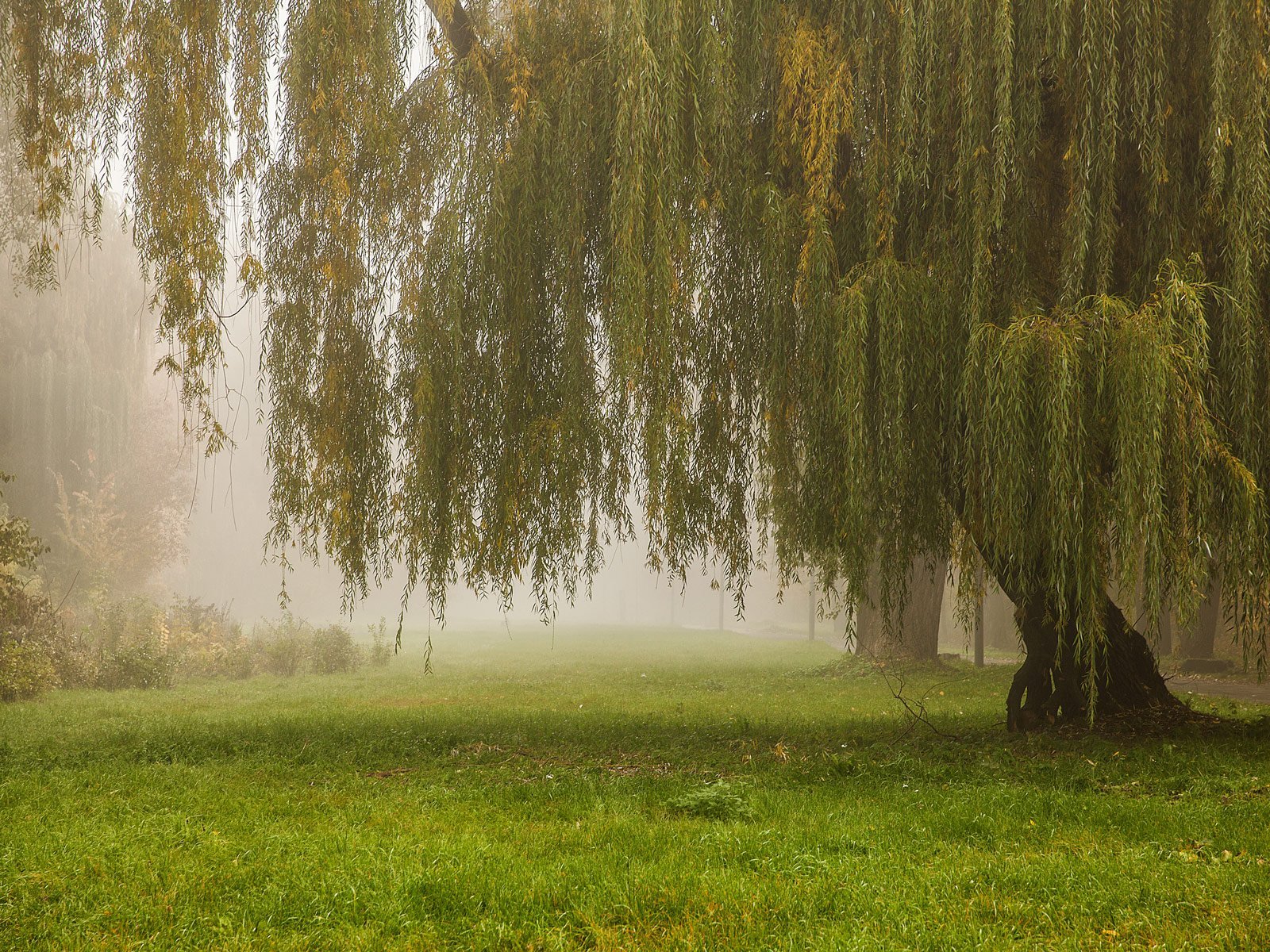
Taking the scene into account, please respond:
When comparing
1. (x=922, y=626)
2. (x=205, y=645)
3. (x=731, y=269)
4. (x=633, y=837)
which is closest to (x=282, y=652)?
(x=205, y=645)

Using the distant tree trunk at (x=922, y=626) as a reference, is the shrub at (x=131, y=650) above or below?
below

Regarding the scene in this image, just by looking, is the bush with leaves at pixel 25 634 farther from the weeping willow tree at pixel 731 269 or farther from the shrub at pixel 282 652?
the weeping willow tree at pixel 731 269

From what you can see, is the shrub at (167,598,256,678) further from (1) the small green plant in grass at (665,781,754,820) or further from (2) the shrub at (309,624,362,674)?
(1) the small green plant in grass at (665,781,754,820)

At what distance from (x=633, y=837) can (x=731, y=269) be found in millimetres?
5449

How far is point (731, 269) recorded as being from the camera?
856 centimetres

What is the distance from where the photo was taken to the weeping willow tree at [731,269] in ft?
22.5

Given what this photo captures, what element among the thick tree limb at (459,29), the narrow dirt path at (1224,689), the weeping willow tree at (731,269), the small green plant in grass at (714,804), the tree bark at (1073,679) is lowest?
the narrow dirt path at (1224,689)

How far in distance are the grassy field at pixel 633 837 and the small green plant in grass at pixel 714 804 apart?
2 centimetres

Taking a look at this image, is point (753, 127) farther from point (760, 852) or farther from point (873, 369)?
point (760, 852)

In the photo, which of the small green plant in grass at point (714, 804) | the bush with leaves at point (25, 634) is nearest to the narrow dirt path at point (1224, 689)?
the small green plant in grass at point (714, 804)

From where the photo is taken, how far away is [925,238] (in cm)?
782

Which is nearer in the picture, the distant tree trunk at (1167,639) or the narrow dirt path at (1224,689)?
the narrow dirt path at (1224,689)

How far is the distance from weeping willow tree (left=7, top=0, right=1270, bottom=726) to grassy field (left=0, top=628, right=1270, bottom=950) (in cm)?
161

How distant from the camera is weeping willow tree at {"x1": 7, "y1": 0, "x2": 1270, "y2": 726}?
6.85 metres
